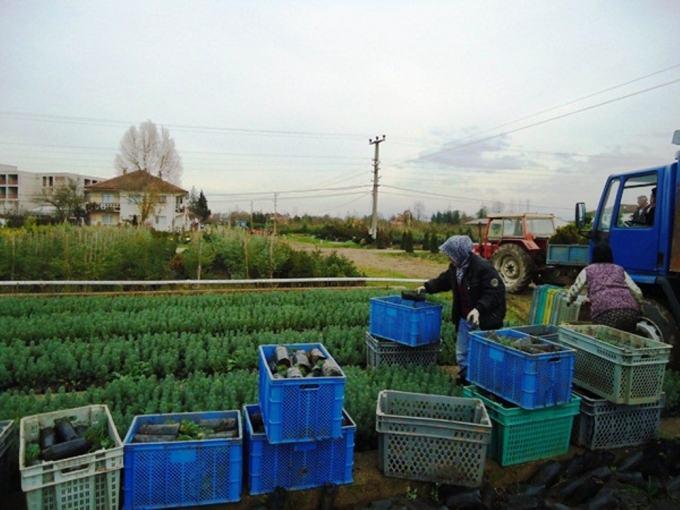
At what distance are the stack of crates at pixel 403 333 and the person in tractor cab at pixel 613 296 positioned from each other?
1.64 m

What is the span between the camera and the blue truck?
17.7ft

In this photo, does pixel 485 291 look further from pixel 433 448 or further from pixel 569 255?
pixel 569 255

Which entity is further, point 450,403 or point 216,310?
point 216,310

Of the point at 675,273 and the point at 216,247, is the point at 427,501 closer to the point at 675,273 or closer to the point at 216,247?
the point at 675,273

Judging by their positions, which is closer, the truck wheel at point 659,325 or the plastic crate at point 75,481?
the plastic crate at point 75,481

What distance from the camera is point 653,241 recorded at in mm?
5598

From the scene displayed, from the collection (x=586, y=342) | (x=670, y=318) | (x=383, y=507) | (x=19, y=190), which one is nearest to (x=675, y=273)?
(x=670, y=318)

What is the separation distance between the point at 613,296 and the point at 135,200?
35.1m

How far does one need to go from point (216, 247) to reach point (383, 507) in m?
11.1

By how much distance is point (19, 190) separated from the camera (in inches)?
2717

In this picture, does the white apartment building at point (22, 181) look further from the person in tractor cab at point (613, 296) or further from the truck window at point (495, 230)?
the person in tractor cab at point (613, 296)

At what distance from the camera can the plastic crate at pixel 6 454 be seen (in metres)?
2.97

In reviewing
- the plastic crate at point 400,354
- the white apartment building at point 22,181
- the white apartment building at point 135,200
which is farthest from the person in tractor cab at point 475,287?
the white apartment building at point 22,181

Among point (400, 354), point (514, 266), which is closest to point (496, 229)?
point (514, 266)
